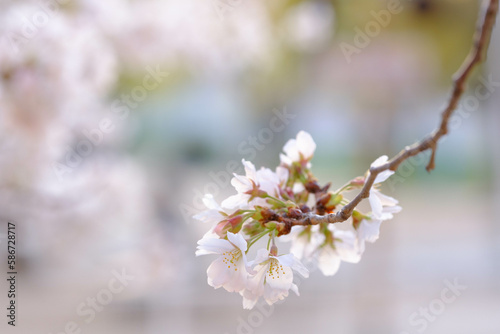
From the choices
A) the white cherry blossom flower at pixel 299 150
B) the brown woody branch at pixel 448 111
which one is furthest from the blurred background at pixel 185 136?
the brown woody branch at pixel 448 111

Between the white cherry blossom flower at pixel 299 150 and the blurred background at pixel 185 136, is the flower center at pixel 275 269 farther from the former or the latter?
the blurred background at pixel 185 136

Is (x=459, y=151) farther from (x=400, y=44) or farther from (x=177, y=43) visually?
(x=177, y=43)

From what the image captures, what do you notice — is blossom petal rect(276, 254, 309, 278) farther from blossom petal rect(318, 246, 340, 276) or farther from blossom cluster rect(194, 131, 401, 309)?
blossom petal rect(318, 246, 340, 276)

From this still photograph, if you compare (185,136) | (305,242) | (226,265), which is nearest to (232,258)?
(226,265)

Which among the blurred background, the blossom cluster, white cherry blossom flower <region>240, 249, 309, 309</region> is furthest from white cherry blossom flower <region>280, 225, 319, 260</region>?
the blurred background

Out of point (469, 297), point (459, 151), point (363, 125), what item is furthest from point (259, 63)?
point (459, 151)
